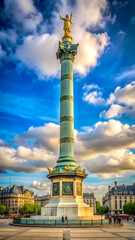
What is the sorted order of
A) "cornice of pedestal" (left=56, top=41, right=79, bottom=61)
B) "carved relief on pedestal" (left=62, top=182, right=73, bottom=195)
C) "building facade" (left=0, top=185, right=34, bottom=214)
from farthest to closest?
"building facade" (left=0, top=185, right=34, bottom=214) < "cornice of pedestal" (left=56, top=41, right=79, bottom=61) < "carved relief on pedestal" (left=62, top=182, right=73, bottom=195)

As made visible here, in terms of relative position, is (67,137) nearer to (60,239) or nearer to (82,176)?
(82,176)

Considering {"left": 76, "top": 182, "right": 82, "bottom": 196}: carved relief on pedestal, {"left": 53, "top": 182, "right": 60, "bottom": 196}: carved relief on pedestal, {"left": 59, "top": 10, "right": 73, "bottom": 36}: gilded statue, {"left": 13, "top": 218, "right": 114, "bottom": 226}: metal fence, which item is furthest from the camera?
{"left": 59, "top": 10, "right": 73, "bottom": 36}: gilded statue

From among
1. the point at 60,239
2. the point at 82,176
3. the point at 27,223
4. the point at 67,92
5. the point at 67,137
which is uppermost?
the point at 67,92

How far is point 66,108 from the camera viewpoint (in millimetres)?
40031

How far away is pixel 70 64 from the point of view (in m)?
43.0

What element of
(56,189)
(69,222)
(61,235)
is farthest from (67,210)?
(61,235)

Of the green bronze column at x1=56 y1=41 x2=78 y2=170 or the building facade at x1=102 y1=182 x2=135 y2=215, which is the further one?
the building facade at x1=102 y1=182 x2=135 y2=215

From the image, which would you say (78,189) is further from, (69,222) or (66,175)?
(69,222)

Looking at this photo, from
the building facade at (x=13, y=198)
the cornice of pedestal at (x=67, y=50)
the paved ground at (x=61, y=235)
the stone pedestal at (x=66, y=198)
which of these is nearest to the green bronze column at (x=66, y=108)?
the cornice of pedestal at (x=67, y=50)

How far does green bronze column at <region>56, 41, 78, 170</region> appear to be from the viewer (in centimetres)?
3717

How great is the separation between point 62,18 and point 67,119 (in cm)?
2180

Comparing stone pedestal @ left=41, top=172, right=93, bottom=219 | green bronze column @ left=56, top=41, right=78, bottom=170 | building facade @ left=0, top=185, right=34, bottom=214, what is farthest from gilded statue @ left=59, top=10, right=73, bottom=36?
building facade @ left=0, top=185, right=34, bottom=214

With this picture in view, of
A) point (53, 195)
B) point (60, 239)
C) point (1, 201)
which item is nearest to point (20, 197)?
point (1, 201)

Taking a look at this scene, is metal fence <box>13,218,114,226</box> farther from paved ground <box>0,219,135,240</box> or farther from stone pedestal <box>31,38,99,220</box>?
paved ground <box>0,219,135,240</box>
